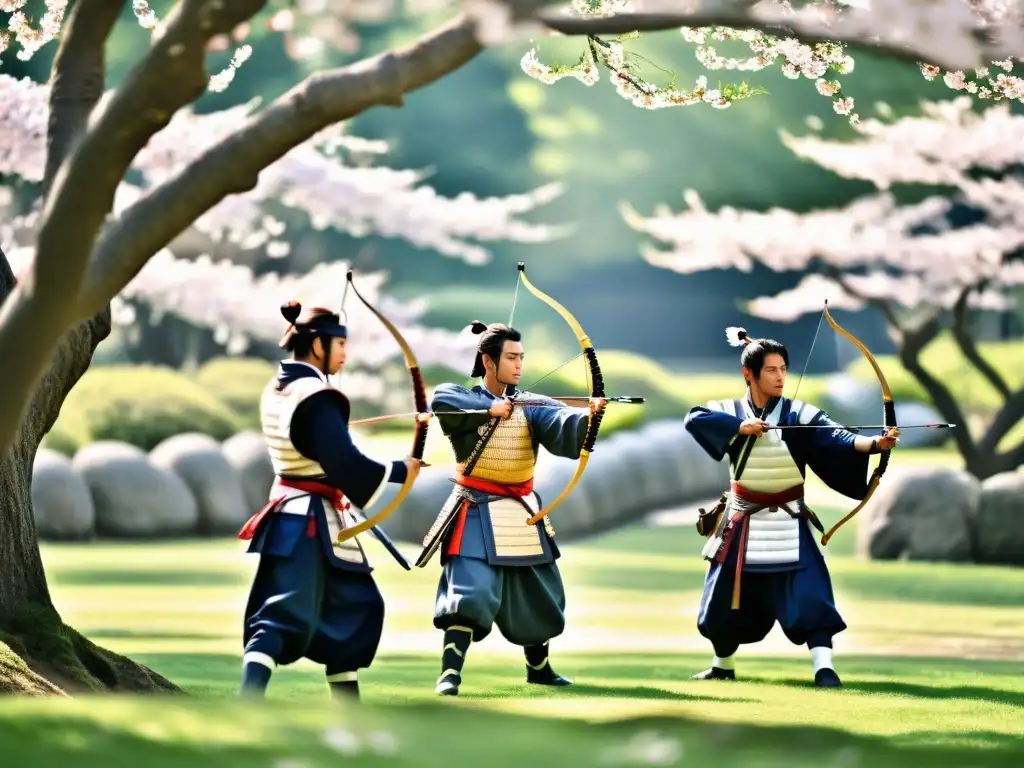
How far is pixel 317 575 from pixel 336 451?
46cm

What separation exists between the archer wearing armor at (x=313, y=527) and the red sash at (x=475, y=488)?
0.80 m

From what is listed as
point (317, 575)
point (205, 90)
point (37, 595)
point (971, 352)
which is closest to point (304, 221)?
point (971, 352)

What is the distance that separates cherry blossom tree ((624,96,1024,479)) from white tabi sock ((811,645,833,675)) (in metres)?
9.17

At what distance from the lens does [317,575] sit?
5.52 meters

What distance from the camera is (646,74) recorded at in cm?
2033

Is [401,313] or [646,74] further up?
[646,74]

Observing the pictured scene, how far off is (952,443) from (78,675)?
55.1ft

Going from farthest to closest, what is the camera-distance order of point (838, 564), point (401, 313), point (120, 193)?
point (401, 313) < point (120, 193) < point (838, 564)

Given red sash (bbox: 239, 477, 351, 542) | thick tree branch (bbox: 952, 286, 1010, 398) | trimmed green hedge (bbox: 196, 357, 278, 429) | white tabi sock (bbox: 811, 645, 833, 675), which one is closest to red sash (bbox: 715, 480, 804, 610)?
white tabi sock (bbox: 811, 645, 833, 675)

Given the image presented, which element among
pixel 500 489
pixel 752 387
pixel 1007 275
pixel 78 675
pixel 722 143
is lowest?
pixel 78 675

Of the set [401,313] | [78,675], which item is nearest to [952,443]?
[401,313]

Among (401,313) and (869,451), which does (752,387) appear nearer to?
(869,451)

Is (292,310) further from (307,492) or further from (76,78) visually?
(76,78)

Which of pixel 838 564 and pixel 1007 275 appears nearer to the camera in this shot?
pixel 838 564
